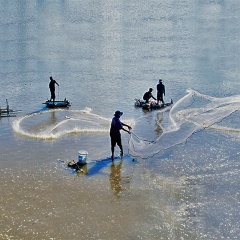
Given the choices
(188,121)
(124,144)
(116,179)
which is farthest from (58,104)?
(116,179)

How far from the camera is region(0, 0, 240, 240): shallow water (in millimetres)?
10008

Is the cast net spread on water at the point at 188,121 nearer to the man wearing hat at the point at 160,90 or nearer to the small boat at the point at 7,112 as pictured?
the man wearing hat at the point at 160,90

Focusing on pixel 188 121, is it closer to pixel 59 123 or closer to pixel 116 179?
pixel 59 123

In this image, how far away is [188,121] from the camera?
16703mm

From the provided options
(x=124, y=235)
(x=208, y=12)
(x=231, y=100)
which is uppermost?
(x=208, y=12)

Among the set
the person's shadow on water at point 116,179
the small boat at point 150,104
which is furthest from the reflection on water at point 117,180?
the small boat at point 150,104

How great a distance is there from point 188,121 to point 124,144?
3.19m

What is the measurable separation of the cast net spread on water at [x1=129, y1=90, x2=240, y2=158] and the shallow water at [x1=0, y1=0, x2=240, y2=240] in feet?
0.15

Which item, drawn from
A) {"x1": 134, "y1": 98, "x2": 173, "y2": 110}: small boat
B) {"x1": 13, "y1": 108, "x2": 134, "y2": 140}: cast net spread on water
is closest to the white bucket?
{"x1": 13, "y1": 108, "x2": 134, "y2": 140}: cast net spread on water

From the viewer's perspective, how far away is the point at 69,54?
33.0 meters

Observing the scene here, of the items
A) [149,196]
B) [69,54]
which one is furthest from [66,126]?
[69,54]

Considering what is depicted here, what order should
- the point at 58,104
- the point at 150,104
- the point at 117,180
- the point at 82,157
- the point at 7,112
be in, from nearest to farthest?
1. the point at 117,180
2. the point at 82,157
3. the point at 7,112
4. the point at 150,104
5. the point at 58,104

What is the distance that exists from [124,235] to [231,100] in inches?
438

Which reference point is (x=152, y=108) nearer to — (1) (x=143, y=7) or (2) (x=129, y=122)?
(2) (x=129, y=122)
